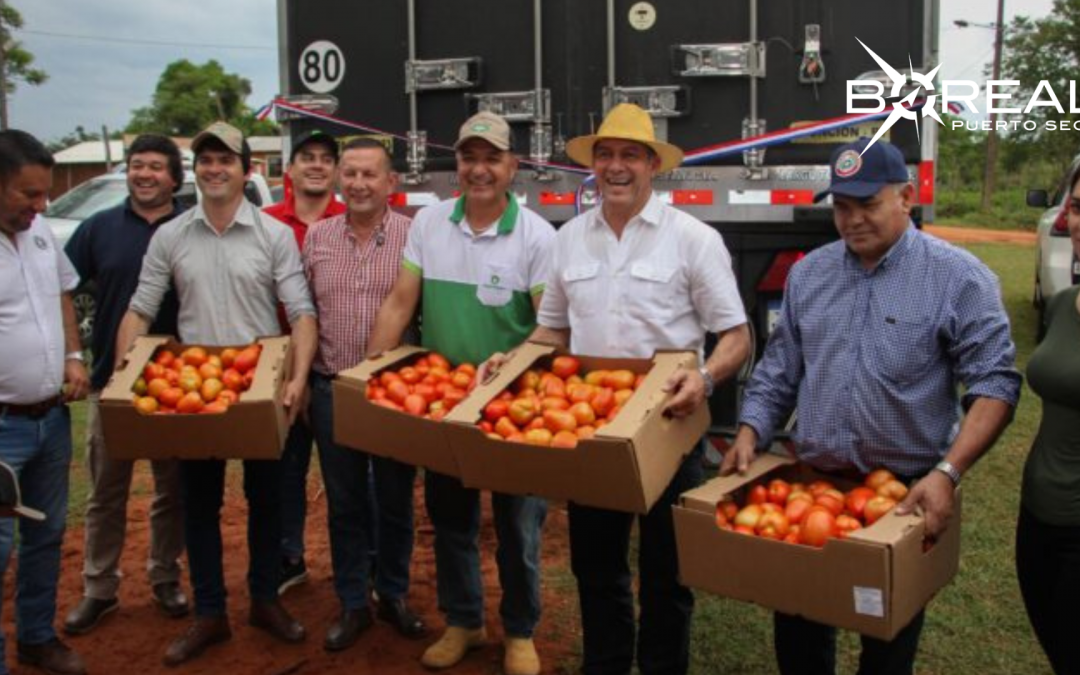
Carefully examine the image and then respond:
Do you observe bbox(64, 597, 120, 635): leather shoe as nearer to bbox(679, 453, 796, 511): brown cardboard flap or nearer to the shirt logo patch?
bbox(679, 453, 796, 511): brown cardboard flap

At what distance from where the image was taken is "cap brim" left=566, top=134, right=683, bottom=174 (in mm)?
3500

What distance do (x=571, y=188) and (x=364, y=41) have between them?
138 cm

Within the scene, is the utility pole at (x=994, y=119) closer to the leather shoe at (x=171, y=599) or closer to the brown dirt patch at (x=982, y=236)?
the brown dirt patch at (x=982, y=236)

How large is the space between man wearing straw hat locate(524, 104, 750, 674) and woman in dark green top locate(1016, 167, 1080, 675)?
3.06 feet

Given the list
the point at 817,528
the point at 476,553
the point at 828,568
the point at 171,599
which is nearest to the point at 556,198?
the point at 476,553

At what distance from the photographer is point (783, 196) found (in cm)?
523

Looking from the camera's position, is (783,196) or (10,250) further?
(783,196)

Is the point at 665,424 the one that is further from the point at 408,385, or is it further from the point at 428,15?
the point at 428,15

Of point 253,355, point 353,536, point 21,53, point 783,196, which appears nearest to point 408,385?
point 253,355

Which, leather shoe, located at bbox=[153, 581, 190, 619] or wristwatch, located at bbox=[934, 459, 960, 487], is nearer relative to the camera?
wristwatch, located at bbox=[934, 459, 960, 487]

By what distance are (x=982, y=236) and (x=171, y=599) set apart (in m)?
28.4

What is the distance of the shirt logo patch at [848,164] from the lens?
2.90 m

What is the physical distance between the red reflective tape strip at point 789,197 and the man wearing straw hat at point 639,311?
1.71m

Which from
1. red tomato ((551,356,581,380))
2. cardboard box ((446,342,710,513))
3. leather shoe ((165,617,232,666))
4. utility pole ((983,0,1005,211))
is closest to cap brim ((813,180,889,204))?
cardboard box ((446,342,710,513))
